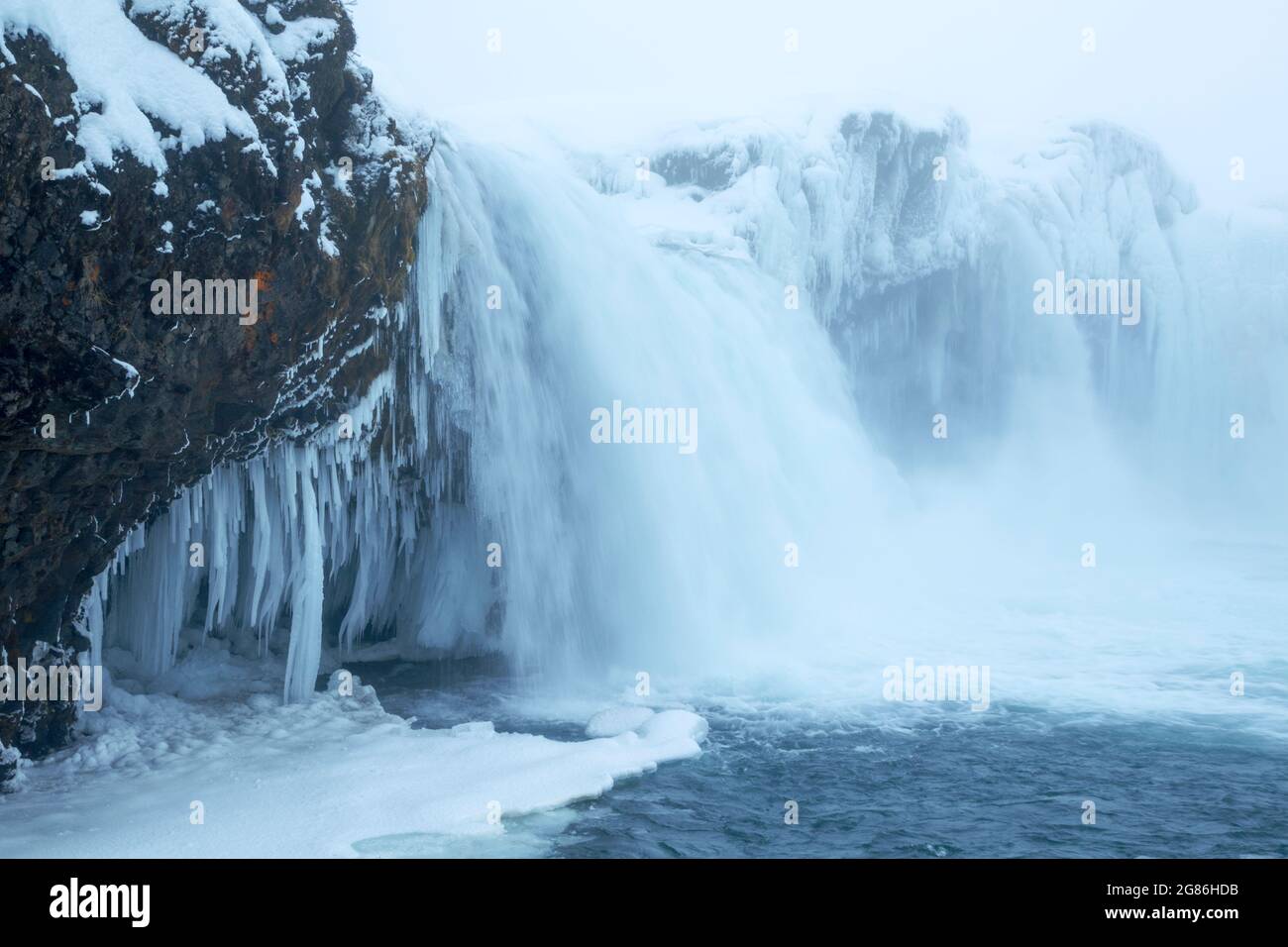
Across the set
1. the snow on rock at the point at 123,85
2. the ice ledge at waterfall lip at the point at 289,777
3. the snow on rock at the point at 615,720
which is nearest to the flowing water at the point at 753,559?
the snow on rock at the point at 615,720

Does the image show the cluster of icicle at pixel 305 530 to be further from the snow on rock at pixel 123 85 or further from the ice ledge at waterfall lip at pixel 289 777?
the snow on rock at pixel 123 85

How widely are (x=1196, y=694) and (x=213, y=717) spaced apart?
10.00 meters

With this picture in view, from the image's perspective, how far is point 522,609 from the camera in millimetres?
11922

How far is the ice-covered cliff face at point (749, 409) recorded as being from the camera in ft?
35.2

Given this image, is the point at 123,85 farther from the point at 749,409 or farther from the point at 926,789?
the point at 749,409

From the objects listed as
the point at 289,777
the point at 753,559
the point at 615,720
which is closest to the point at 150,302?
the point at 289,777

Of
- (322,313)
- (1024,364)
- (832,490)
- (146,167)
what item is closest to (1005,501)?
Answer: (1024,364)

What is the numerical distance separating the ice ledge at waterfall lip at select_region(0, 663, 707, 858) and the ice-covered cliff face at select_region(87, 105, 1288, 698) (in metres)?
0.91

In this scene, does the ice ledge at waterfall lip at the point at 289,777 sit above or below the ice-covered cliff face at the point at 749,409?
below

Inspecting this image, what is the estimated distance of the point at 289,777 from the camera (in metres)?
7.90

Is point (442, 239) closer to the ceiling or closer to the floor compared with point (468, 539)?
closer to the ceiling

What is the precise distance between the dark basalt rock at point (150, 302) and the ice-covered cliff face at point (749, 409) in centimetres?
91

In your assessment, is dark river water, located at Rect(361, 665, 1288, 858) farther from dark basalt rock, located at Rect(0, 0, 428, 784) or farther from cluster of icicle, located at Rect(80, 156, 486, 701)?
dark basalt rock, located at Rect(0, 0, 428, 784)
